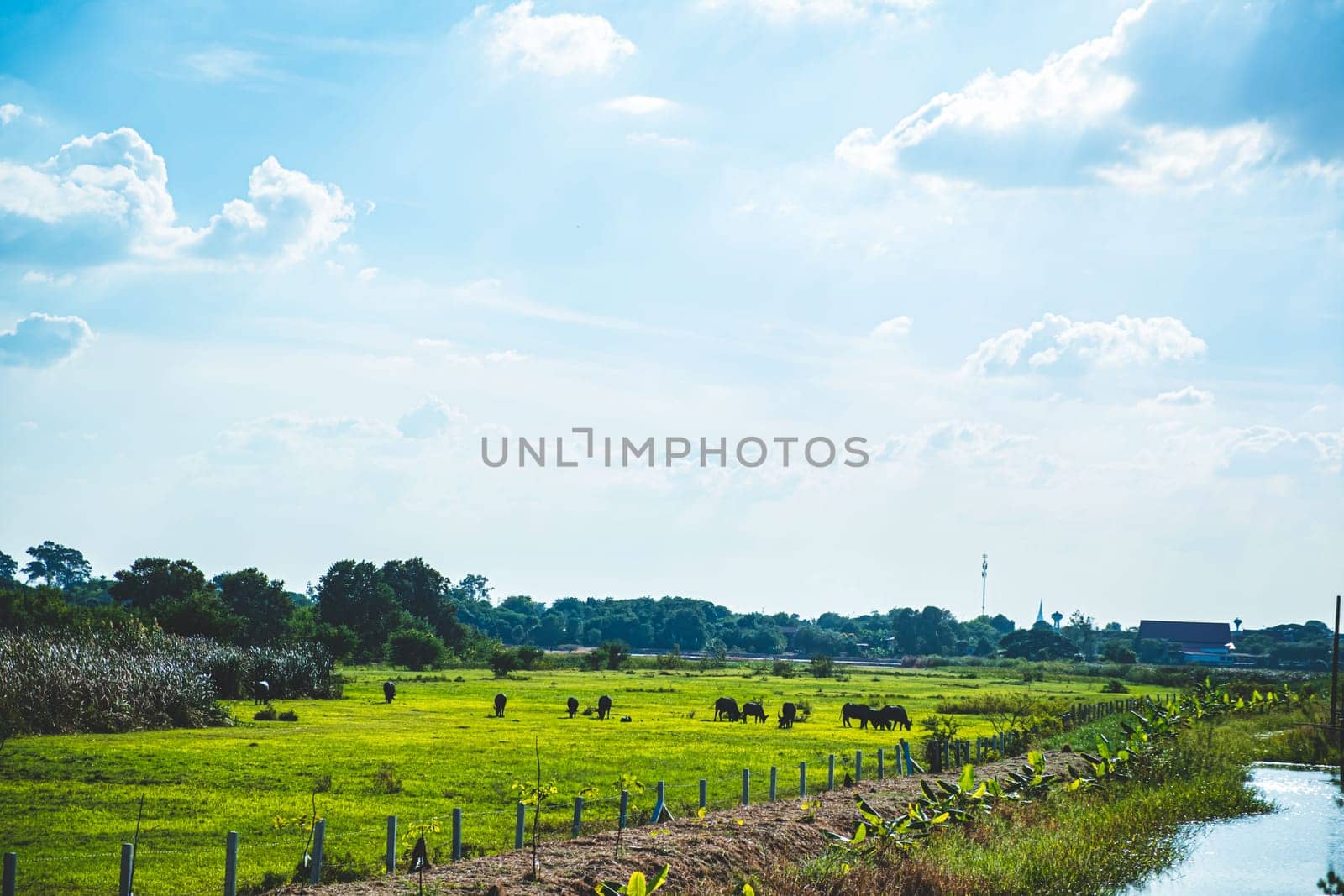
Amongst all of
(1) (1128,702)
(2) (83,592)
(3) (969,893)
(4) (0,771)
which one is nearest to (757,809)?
(3) (969,893)

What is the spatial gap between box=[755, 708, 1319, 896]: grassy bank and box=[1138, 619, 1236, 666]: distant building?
526 ft

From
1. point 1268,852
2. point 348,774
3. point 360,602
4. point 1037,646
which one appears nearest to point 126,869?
point 348,774

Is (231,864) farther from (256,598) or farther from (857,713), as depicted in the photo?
(256,598)

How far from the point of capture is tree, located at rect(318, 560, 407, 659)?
412 ft

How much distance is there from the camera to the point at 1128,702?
2345 inches

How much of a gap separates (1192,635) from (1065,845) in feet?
607

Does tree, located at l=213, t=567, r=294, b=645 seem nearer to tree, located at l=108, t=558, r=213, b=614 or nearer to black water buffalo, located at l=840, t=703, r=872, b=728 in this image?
tree, located at l=108, t=558, r=213, b=614

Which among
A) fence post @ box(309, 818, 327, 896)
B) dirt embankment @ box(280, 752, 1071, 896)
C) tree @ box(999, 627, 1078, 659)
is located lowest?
tree @ box(999, 627, 1078, 659)

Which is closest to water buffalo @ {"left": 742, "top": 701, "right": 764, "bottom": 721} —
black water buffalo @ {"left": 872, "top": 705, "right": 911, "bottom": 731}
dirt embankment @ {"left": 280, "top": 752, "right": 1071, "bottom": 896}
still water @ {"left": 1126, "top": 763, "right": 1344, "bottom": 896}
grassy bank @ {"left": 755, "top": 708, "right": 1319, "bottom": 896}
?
black water buffalo @ {"left": 872, "top": 705, "right": 911, "bottom": 731}

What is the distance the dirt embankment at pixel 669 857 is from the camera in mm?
17078

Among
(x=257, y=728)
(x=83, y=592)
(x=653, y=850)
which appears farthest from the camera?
(x=83, y=592)

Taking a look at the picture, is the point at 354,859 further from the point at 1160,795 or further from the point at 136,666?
the point at 136,666

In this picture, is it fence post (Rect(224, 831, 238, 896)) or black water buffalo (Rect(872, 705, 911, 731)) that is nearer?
fence post (Rect(224, 831, 238, 896))

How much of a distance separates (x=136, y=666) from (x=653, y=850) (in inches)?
1476
